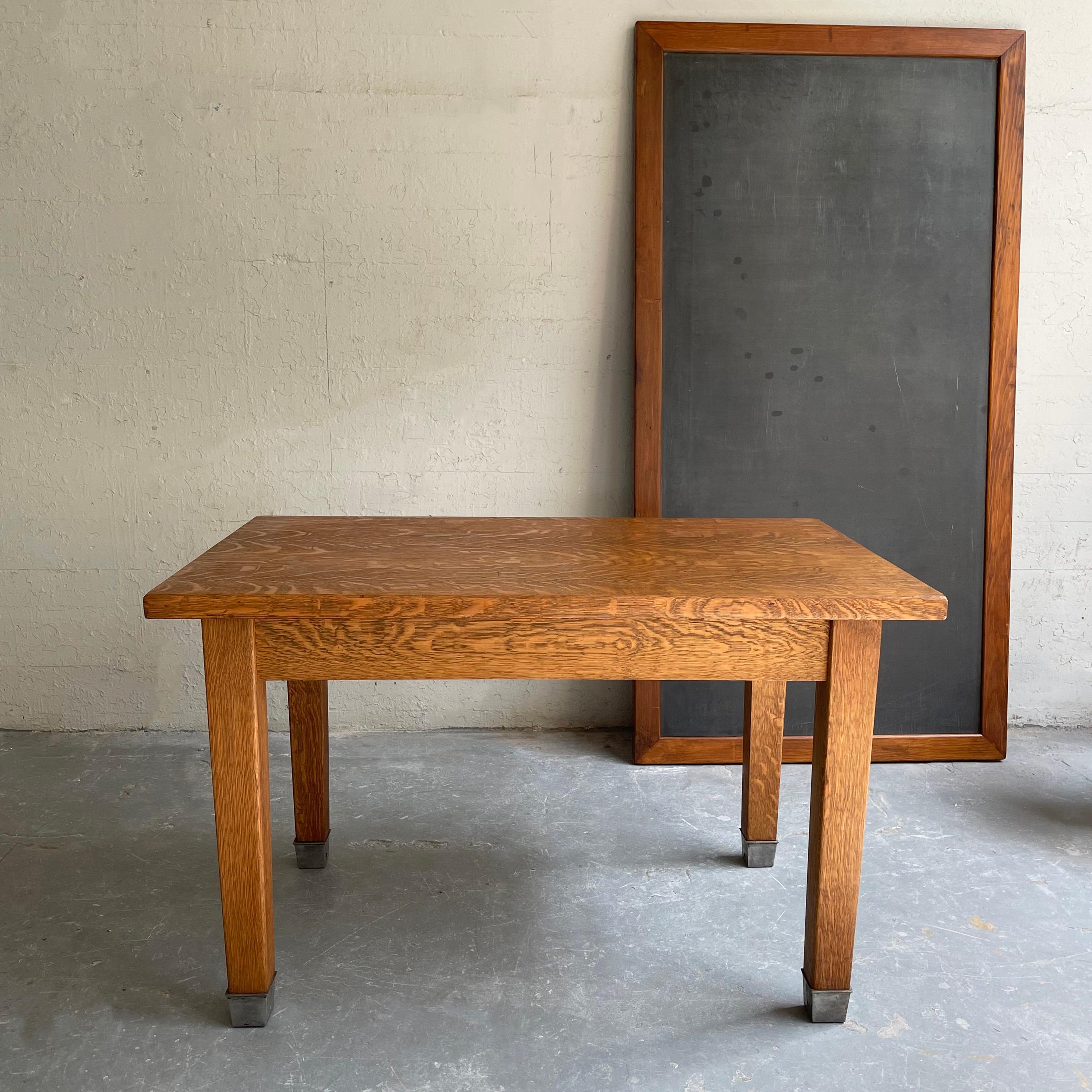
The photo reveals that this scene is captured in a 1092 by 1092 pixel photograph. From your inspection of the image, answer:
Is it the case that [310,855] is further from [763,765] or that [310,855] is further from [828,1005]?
[828,1005]

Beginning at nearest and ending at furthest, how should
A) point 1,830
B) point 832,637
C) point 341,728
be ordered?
1. point 832,637
2. point 1,830
3. point 341,728

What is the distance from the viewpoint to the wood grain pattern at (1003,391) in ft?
11.0

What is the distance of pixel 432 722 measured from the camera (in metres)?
3.67

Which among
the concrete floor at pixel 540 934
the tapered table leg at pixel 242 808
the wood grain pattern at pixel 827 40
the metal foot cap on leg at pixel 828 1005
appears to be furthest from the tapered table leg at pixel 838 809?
the wood grain pattern at pixel 827 40

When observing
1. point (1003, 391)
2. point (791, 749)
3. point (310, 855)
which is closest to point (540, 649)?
point (310, 855)

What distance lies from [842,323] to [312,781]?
2.24 metres

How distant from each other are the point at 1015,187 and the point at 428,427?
2133 mm

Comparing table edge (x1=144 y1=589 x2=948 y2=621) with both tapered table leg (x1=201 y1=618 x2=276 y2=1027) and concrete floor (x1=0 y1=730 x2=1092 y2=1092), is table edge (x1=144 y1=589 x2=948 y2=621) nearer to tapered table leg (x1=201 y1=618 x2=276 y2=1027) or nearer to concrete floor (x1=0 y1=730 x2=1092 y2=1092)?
tapered table leg (x1=201 y1=618 x2=276 y2=1027)

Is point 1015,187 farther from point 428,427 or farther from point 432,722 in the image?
point 432,722

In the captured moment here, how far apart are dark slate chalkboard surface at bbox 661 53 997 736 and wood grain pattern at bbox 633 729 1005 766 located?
0.19 ft

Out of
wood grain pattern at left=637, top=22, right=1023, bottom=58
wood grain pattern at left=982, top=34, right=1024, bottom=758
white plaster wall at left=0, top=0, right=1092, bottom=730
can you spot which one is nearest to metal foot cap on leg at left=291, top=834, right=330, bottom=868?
white plaster wall at left=0, top=0, right=1092, bottom=730

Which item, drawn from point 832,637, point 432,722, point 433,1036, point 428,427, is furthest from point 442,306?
point 433,1036

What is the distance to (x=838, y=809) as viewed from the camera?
1979 millimetres

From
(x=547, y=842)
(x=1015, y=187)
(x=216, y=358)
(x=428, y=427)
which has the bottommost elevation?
(x=547, y=842)
